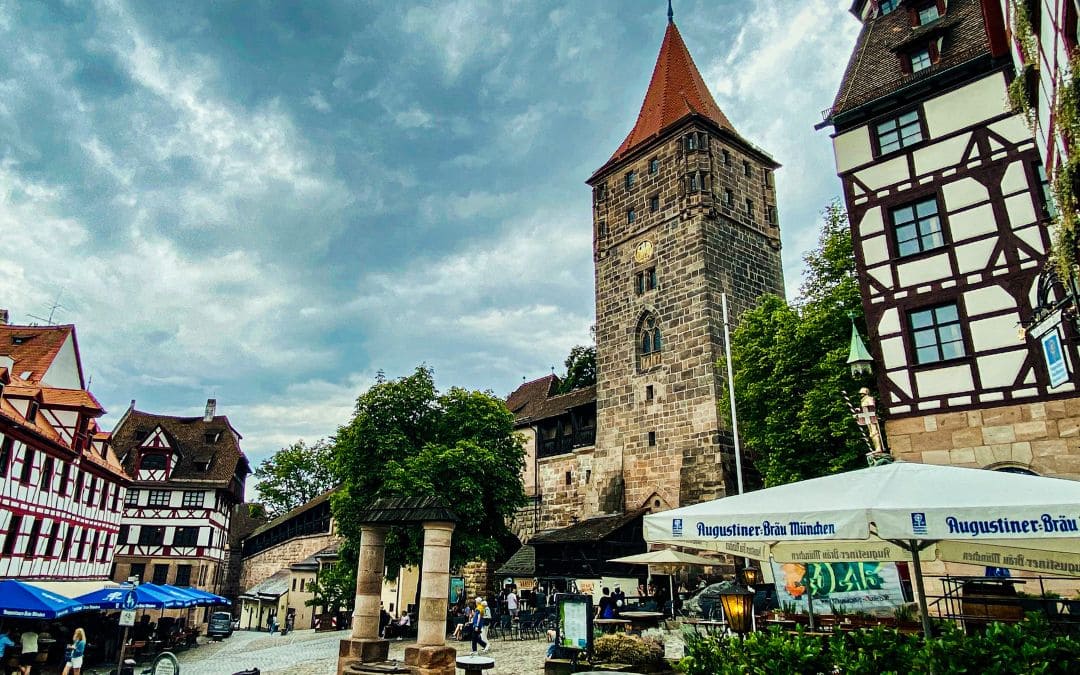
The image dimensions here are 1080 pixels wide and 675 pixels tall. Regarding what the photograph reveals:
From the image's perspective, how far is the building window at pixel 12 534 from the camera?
69.4 feet

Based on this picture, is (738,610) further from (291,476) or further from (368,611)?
(291,476)

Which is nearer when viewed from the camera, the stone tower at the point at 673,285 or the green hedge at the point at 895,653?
the green hedge at the point at 895,653

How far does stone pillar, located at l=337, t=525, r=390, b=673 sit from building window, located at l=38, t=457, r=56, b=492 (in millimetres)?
16395

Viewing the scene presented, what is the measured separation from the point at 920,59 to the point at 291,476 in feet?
167

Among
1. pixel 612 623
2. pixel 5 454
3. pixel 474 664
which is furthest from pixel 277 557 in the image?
pixel 474 664

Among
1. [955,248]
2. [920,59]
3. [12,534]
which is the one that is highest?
[920,59]

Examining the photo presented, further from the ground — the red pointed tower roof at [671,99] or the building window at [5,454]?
the red pointed tower roof at [671,99]

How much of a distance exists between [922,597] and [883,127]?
13.8m

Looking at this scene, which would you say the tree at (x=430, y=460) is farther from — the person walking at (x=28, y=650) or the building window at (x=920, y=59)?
the building window at (x=920, y=59)

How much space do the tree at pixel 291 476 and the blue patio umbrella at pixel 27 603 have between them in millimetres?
36716

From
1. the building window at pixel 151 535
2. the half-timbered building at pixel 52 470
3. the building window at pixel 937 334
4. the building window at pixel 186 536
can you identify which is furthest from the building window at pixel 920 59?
the building window at pixel 151 535

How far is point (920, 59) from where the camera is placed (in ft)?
57.9

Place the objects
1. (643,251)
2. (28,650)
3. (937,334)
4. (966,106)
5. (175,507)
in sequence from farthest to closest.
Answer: (175,507) → (643,251) → (28,650) → (966,106) → (937,334)

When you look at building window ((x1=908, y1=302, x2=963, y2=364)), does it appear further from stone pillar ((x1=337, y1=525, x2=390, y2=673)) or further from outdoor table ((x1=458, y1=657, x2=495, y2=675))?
stone pillar ((x1=337, y1=525, x2=390, y2=673))
